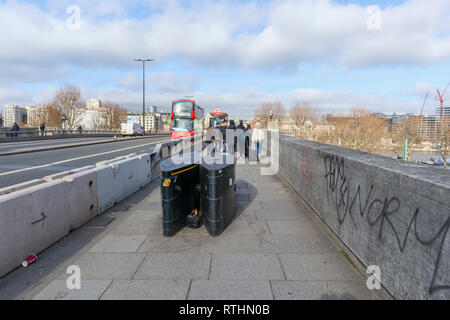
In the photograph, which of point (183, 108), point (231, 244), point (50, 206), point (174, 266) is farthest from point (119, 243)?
point (183, 108)

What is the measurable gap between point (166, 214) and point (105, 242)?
0.99 m

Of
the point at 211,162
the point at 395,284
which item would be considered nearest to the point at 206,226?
the point at 211,162

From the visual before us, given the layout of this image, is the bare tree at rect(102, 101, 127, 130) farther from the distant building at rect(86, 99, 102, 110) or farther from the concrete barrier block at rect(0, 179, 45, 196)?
the concrete barrier block at rect(0, 179, 45, 196)

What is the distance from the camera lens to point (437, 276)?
216cm

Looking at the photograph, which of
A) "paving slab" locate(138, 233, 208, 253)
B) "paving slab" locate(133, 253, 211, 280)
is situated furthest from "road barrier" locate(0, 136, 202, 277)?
"paving slab" locate(133, 253, 211, 280)

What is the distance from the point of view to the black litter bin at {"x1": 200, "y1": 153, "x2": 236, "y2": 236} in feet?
15.5

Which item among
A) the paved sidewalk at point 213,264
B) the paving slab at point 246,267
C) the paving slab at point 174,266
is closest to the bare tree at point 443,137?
the paved sidewalk at point 213,264

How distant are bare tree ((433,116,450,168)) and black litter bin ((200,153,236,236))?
4722 cm

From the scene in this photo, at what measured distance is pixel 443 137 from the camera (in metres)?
42.6

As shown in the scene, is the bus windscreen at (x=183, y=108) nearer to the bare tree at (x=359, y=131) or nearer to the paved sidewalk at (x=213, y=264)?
the paved sidewalk at (x=213, y=264)

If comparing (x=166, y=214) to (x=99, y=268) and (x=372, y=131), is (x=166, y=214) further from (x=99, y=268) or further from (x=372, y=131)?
(x=372, y=131)

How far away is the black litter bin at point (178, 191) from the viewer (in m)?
4.61

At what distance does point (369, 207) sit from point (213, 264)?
198 cm

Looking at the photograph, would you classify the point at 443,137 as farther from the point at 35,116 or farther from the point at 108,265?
the point at 35,116
